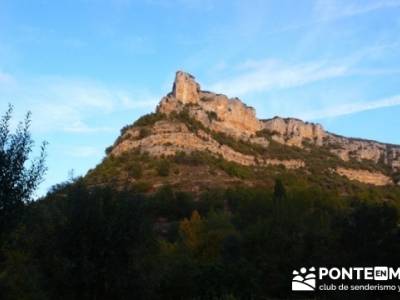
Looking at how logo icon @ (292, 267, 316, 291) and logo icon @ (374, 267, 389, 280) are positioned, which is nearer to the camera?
logo icon @ (374, 267, 389, 280)

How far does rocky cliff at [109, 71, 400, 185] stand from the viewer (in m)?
119

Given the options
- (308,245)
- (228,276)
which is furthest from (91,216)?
(308,245)

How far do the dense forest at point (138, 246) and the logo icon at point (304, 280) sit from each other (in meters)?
0.75

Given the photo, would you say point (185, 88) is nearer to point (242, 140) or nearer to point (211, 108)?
point (211, 108)

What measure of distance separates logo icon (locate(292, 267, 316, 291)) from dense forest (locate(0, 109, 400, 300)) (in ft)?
2.45

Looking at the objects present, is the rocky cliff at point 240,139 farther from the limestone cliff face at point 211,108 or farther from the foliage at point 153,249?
the foliage at point 153,249

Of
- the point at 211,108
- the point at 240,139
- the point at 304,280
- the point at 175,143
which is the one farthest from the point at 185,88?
the point at 304,280

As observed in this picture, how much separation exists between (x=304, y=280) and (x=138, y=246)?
48.3 feet

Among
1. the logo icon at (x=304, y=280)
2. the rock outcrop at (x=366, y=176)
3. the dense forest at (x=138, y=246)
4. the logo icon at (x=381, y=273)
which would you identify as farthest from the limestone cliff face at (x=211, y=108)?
the logo icon at (x=381, y=273)

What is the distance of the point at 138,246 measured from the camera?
20.4 metres

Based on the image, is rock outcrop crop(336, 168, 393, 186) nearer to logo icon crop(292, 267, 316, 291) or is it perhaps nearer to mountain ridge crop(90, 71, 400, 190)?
mountain ridge crop(90, 71, 400, 190)

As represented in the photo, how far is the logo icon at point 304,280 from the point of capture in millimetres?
30891

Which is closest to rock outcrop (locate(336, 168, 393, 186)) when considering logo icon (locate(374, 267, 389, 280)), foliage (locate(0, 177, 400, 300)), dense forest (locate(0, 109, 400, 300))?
foliage (locate(0, 177, 400, 300))

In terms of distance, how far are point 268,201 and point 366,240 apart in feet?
96.0
